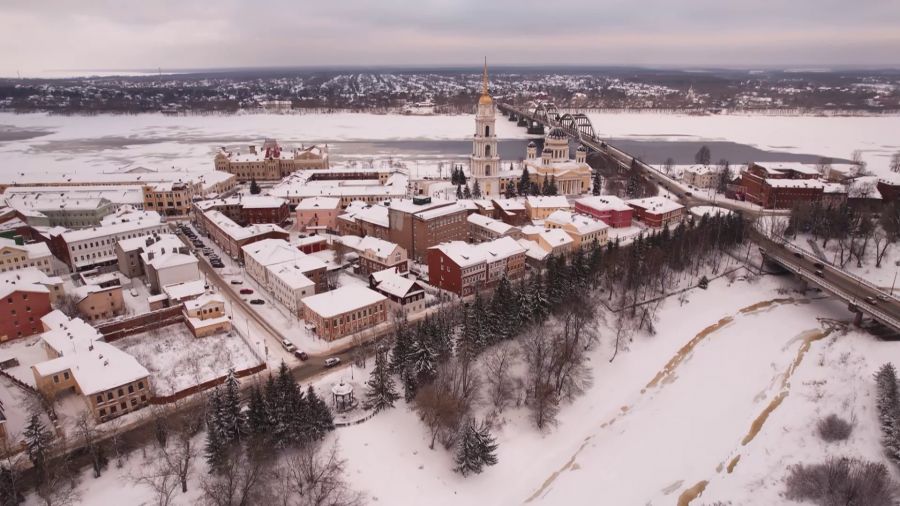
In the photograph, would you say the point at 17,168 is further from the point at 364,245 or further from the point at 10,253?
the point at 364,245

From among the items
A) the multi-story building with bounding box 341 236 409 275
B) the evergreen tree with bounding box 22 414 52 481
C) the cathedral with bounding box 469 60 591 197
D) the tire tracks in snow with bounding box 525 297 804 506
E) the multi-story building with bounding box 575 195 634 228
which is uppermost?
the cathedral with bounding box 469 60 591 197

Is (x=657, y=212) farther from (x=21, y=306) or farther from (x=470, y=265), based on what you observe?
(x=21, y=306)

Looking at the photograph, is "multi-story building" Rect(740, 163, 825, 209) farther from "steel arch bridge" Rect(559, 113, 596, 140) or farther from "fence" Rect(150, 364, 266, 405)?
"fence" Rect(150, 364, 266, 405)

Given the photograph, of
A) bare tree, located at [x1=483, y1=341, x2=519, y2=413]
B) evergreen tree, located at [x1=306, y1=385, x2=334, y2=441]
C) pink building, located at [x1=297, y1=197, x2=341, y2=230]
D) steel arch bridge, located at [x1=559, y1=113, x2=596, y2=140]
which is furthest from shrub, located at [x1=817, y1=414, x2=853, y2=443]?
steel arch bridge, located at [x1=559, y1=113, x2=596, y2=140]

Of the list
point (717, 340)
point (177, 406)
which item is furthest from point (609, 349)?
point (177, 406)

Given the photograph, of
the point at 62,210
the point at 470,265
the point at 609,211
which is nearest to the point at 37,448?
the point at 470,265
